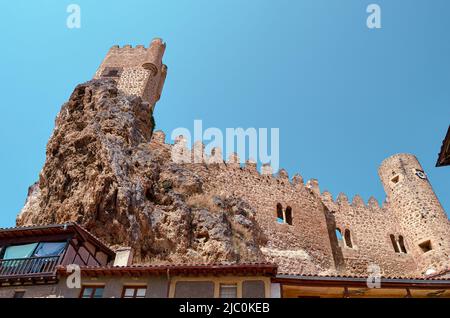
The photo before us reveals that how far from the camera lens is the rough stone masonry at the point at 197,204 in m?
20.4

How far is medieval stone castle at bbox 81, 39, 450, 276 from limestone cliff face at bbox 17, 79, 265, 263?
1.83 m

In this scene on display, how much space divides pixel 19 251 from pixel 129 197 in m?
6.06

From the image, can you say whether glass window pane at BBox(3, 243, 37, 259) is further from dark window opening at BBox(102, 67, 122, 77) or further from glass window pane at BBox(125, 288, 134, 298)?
dark window opening at BBox(102, 67, 122, 77)

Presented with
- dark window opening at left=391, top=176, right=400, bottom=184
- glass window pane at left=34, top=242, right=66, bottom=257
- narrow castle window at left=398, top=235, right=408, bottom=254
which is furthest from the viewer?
dark window opening at left=391, top=176, right=400, bottom=184

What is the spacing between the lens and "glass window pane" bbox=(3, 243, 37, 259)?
15234 mm

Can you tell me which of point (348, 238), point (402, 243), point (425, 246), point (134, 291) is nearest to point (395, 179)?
point (402, 243)

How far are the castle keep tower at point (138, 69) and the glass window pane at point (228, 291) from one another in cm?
2217

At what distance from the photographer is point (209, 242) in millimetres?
20797

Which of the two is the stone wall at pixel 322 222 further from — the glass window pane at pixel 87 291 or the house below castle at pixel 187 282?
the glass window pane at pixel 87 291

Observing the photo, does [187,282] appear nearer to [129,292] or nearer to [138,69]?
[129,292]

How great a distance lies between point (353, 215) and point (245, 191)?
28.7ft

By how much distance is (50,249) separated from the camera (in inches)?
596

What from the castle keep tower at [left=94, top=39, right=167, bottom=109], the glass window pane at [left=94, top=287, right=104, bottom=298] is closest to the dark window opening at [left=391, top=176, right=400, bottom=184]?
the castle keep tower at [left=94, top=39, right=167, bottom=109]
